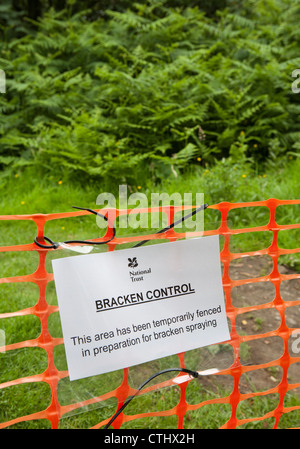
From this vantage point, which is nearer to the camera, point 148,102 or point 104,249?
point 104,249

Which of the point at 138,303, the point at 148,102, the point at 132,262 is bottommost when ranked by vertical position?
the point at 138,303

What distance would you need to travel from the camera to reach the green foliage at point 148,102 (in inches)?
216

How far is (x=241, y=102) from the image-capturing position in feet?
20.4

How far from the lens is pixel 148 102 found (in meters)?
6.16

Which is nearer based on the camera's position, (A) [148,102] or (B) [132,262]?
(B) [132,262]

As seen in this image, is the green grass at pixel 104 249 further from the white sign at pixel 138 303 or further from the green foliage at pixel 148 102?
the green foliage at pixel 148 102

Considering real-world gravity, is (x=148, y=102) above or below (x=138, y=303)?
above

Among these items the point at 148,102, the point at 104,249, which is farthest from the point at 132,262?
the point at 148,102

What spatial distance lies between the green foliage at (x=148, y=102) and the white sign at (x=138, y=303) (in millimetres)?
3164

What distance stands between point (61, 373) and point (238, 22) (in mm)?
9209

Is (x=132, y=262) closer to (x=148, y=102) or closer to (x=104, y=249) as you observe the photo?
(x=104, y=249)

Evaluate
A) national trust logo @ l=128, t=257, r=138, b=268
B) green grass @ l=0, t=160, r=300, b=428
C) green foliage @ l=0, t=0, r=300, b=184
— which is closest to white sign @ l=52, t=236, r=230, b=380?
national trust logo @ l=128, t=257, r=138, b=268

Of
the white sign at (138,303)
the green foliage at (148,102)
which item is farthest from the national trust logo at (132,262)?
the green foliage at (148,102)

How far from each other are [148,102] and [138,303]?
196 inches
